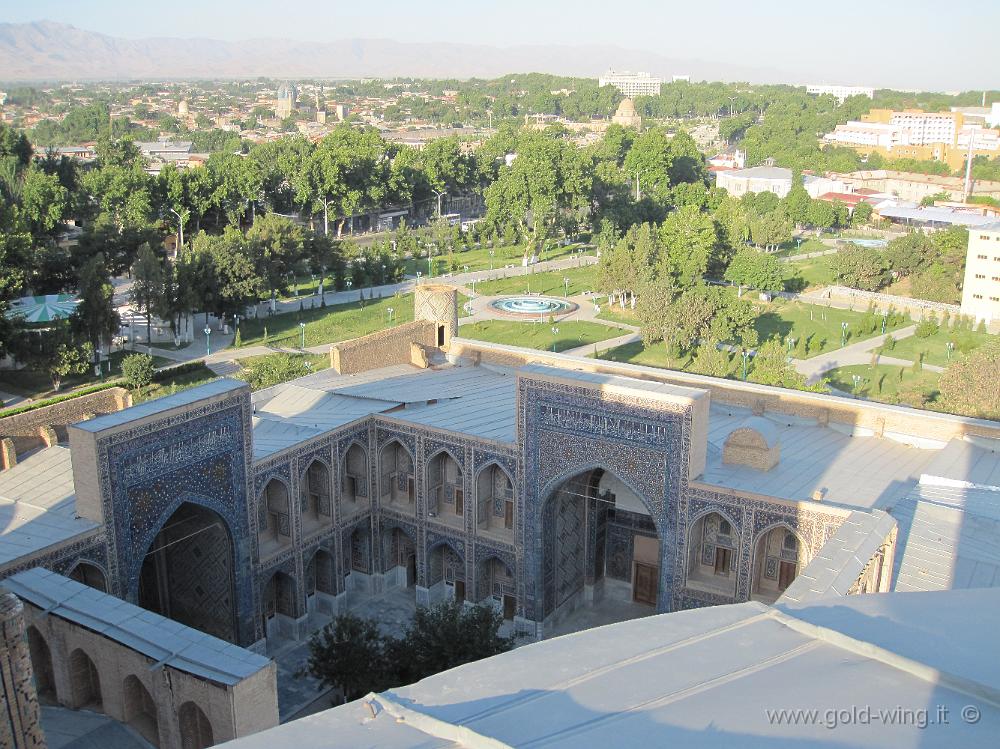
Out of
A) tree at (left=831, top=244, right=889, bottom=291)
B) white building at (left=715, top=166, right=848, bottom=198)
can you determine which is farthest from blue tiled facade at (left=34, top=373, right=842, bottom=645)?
white building at (left=715, top=166, right=848, bottom=198)

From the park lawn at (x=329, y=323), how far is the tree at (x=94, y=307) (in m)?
4.87

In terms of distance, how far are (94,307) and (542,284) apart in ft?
65.9

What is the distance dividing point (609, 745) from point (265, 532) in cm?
1179

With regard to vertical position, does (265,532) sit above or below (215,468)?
below

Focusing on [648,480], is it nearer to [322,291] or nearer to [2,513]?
[2,513]

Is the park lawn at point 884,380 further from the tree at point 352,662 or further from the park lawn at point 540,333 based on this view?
the tree at point 352,662

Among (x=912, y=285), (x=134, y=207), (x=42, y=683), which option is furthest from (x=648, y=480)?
(x=134, y=207)

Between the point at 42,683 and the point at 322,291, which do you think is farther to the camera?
the point at 322,291

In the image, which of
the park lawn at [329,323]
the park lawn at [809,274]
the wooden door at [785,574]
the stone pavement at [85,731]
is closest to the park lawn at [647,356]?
the park lawn at [329,323]

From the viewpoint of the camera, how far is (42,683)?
37.9ft

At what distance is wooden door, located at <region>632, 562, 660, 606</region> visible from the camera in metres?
16.2

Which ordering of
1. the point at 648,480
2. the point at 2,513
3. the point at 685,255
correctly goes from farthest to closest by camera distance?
1. the point at 685,255
2. the point at 648,480
3. the point at 2,513

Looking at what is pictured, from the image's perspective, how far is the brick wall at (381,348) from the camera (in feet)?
63.5

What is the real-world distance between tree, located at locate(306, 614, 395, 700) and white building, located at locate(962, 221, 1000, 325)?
31542mm
